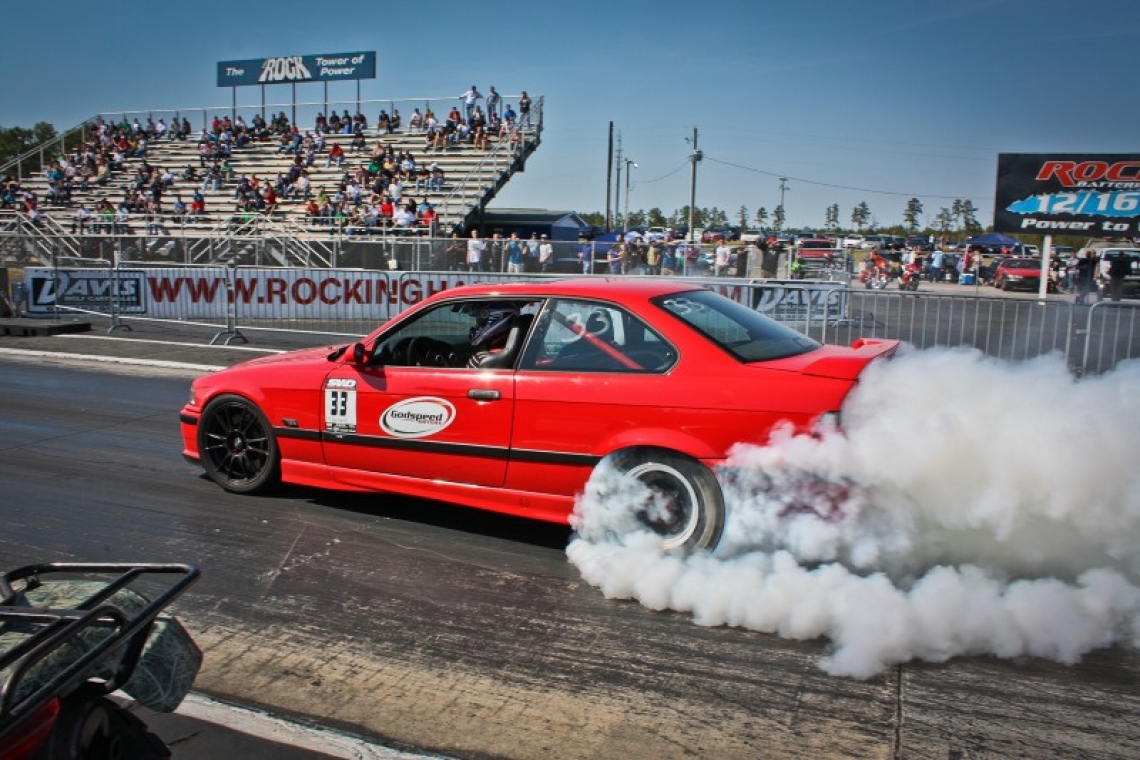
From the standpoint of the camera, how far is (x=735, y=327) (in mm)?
5059

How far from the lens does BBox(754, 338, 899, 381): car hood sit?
4.46m

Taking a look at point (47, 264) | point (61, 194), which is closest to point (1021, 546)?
point (47, 264)

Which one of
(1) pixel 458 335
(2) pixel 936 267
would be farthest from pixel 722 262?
(1) pixel 458 335

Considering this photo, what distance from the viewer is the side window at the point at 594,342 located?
4.82 meters

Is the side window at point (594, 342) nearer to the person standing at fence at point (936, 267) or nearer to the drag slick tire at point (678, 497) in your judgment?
the drag slick tire at point (678, 497)

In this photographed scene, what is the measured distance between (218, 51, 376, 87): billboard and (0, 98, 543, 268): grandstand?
3119 mm

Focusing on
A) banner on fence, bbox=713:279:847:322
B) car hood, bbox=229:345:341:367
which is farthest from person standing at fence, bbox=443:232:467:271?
car hood, bbox=229:345:341:367

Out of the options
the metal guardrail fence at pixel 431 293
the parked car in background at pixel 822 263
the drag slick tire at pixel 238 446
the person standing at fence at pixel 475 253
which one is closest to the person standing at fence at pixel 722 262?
the parked car in background at pixel 822 263

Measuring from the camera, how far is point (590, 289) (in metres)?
5.18

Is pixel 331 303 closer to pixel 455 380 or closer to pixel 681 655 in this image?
pixel 455 380

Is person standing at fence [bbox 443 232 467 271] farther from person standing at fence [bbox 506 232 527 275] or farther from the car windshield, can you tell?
the car windshield

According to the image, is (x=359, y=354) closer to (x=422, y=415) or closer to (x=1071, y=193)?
(x=422, y=415)

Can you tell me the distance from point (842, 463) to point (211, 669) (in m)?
2.92

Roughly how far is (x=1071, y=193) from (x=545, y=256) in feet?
35.9
